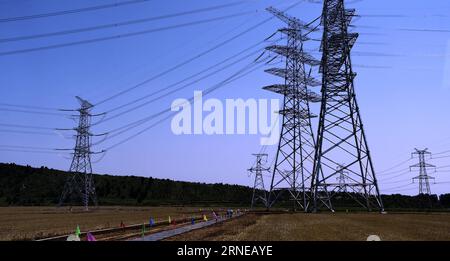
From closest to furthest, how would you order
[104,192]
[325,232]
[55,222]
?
[325,232] < [55,222] < [104,192]

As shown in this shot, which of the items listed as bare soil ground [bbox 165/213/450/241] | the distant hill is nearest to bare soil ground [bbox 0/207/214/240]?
bare soil ground [bbox 165/213/450/241]

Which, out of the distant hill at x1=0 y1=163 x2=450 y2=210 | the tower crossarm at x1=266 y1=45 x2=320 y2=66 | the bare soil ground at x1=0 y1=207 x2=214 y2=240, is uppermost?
the tower crossarm at x1=266 y1=45 x2=320 y2=66

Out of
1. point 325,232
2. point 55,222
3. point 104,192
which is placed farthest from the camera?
point 104,192

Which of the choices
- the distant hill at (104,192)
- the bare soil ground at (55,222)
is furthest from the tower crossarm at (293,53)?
the distant hill at (104,192)

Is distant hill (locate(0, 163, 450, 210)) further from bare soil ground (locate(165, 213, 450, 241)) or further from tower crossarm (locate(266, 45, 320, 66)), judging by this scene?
bare soil ground (locate(165, 213, 450, 241))

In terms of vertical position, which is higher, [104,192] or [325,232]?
[104,192]

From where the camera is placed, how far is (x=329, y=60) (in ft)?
186

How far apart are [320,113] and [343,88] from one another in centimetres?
371

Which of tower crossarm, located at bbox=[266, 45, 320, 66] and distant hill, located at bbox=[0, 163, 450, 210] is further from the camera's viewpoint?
distant hill, located at bbox=[0, 163, 450, 210]

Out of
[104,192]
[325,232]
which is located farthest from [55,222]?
[104,192]

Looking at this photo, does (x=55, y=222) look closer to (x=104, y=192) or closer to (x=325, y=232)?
(x=325, y=232)
